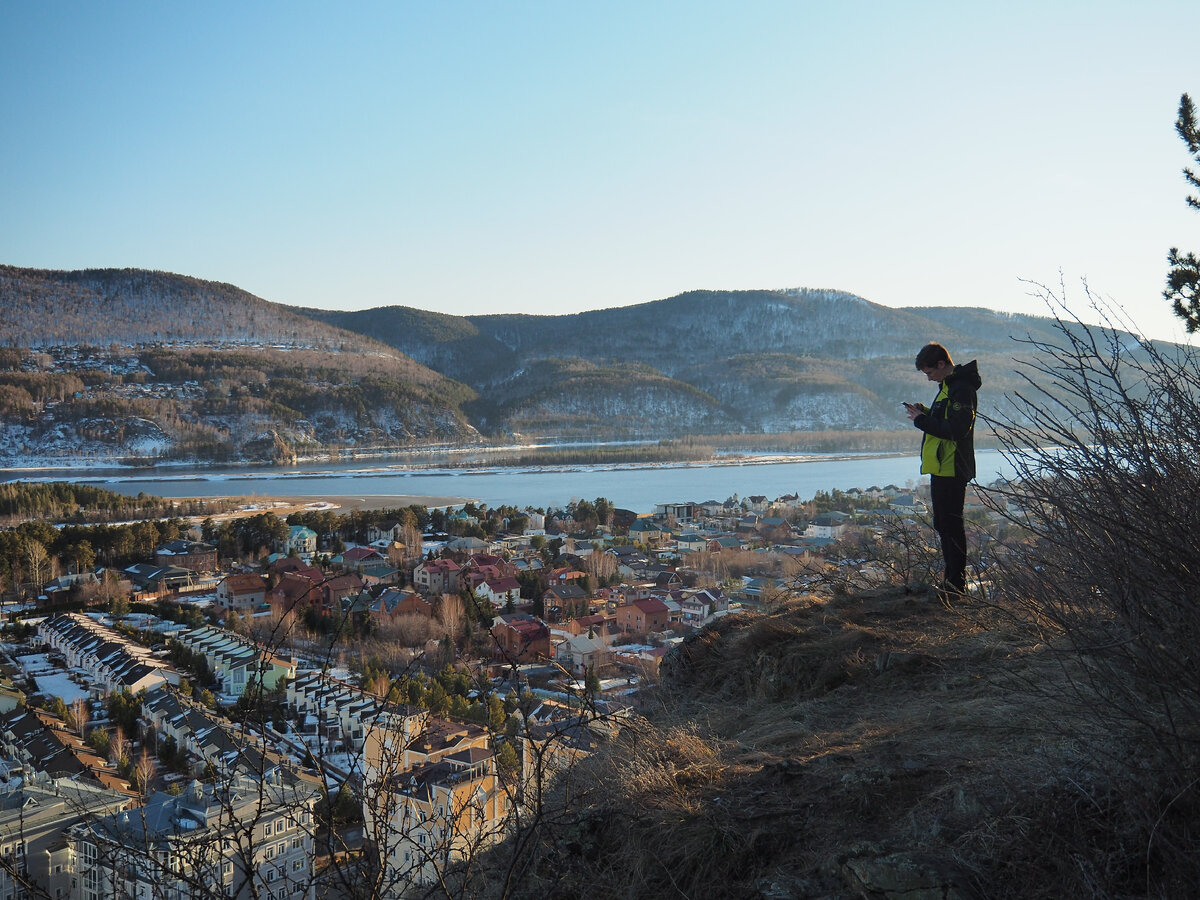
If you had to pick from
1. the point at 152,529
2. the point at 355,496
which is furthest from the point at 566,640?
the point at 355,496

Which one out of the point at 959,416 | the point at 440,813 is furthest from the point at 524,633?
the point at 440,813

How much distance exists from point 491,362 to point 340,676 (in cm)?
10395

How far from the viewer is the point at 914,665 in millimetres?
2695

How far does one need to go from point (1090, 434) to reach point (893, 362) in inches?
4007

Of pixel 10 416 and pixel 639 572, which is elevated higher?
pixel 10 416

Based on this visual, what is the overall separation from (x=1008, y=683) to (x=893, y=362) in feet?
333

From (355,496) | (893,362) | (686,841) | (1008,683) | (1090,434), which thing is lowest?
(355,496)

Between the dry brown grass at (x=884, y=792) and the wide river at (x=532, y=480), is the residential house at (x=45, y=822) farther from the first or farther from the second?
the wide river at (x=532, y=480)

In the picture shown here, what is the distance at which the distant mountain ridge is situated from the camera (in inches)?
2645

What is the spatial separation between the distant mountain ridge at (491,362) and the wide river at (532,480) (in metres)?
10.1

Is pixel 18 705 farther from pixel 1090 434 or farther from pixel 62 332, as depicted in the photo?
pixel 62 332

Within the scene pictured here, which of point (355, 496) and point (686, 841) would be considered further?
point (355, 496)

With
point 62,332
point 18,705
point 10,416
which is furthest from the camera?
point 62,332

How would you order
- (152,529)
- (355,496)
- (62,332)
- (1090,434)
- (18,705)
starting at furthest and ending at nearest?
(62,332) → (355,496) → (152,529) → (18,705) → (1090,434)
